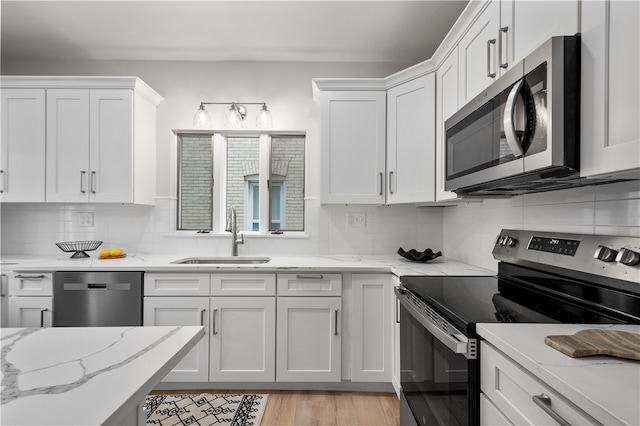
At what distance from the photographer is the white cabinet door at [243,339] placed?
2.33 meters

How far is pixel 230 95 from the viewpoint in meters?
3.03

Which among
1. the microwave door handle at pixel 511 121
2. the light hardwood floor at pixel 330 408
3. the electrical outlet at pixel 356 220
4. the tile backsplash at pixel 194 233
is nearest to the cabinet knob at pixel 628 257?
the microwave door handle at pixel 511 121

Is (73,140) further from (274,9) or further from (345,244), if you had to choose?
(345,244)

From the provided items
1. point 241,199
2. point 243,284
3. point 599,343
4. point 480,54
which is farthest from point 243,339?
point 480,54

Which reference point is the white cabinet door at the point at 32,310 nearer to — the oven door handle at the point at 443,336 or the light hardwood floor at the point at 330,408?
the light hardwood floor at the point at 330,408

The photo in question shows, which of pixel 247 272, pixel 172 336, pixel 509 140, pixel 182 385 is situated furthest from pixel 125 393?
pixel 182 385

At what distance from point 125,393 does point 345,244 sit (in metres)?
2.44

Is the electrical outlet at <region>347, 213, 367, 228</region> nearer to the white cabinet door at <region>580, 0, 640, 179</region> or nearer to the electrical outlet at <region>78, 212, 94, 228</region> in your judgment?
the white cabinet door at <region>580, 0, 640, 179</region>

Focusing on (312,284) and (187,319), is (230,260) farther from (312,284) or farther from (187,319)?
(312,284)

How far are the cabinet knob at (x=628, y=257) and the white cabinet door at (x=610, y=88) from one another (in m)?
0.25

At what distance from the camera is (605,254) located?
1195mm

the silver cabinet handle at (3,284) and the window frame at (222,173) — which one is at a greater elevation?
the window frame at (222,173)

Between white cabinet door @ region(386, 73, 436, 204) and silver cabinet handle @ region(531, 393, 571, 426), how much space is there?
1.62 metres

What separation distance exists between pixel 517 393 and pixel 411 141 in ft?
6.06
